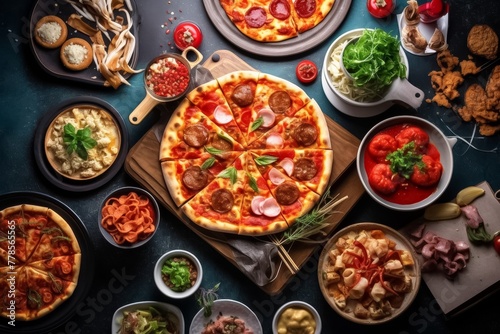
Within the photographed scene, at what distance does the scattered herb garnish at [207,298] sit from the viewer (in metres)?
7.64

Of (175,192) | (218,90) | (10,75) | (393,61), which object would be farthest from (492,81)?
(10,75)

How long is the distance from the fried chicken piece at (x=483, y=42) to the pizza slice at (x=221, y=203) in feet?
10.6

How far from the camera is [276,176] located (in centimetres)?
789

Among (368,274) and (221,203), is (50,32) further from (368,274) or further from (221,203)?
(368,274)

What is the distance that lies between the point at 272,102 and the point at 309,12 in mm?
1256

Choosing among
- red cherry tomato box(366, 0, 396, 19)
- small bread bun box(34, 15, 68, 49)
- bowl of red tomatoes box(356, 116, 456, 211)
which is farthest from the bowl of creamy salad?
red cherry tomato box(366, 0, 396, 19)

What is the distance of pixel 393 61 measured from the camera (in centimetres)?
758

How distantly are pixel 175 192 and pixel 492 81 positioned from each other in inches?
161

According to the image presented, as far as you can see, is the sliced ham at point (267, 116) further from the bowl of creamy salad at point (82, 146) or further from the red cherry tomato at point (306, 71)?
the bowl of creamy salad at point (82, 146)

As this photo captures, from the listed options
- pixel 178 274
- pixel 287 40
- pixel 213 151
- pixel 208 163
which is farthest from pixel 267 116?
pixel 178 274

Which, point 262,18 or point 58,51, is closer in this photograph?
point 58,51

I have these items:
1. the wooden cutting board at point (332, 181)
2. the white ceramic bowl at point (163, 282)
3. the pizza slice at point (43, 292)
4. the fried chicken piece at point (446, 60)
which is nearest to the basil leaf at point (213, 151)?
the wooden cutting board at point (332, 181)

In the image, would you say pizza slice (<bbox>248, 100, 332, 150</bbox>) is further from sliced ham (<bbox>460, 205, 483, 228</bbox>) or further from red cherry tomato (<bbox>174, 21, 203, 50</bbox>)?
sliced ham (<bbox>460, 205, 483, 228</bbox>)

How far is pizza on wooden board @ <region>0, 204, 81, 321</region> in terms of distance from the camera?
7.65 m
